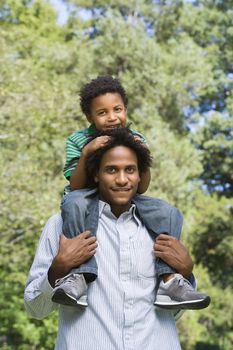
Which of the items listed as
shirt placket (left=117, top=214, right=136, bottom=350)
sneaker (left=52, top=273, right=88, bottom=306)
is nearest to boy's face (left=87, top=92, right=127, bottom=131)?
shirt placket (left=117, top=214, right=136, bottom=350)

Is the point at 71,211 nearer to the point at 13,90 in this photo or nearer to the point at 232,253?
the point at 13,90

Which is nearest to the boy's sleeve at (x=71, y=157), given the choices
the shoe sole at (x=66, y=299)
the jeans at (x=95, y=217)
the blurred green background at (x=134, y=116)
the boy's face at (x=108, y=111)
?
the boy's face at (x=108, y=111)

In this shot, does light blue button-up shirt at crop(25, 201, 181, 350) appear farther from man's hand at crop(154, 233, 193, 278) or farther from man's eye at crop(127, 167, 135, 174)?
man's eye at crop(127, 167, 135, 174)

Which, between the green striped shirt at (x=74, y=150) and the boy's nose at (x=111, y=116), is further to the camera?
the boy's nose at (x=111, y=116)

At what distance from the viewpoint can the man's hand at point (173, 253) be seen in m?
2.69

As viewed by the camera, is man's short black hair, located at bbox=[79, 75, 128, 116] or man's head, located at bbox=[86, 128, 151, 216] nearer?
man's head, located at bbox=[86, 128, 151, 216]

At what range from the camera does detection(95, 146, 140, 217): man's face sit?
8.79 ft

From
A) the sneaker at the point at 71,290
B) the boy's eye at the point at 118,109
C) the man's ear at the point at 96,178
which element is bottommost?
the sneaker at the point at 71,290

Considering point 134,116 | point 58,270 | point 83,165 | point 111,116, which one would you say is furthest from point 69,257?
point 134,116

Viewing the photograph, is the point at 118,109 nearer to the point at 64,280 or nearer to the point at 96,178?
the point at 96,178

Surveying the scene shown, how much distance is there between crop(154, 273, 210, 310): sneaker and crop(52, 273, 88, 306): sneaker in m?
0.27

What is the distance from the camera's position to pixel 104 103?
3.24 metres

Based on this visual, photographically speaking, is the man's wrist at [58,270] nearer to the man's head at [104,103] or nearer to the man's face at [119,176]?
the man's face at [119,176]

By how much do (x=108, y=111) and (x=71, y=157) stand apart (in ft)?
0.91
